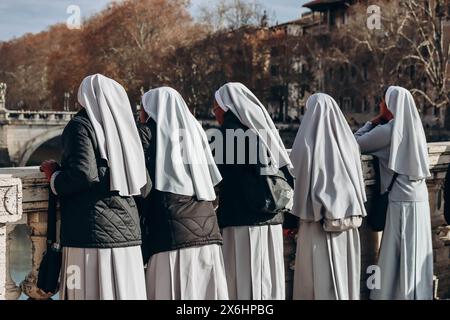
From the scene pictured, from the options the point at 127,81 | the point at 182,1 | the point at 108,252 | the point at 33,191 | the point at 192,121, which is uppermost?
the point at 182,1

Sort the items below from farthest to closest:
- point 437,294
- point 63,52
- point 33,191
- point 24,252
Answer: point 63,52 → point 24,252 → point 437,294 → point 33,191

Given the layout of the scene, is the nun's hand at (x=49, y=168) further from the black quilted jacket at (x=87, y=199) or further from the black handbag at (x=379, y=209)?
the black handbag at (x=379, y=209)

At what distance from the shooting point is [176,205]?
14.4 ft

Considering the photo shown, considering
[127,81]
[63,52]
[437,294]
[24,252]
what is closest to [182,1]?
[127,81]

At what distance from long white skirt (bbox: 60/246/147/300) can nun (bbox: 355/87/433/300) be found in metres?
2.02

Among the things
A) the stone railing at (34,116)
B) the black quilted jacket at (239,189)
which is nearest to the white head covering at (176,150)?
the black quilted jacket at (239,189)

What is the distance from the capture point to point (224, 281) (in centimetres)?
461

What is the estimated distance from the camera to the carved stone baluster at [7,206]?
13.1ft

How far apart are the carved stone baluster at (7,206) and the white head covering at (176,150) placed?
732 millimetres

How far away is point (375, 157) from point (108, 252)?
89.2 inches

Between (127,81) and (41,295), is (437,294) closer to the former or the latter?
(41,295)

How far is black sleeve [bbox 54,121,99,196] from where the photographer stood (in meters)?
3.98

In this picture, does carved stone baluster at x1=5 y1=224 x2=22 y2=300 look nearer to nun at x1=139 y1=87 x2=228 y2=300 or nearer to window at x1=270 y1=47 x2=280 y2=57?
nun at x1=139 y1=87 x2=228 y2=300
